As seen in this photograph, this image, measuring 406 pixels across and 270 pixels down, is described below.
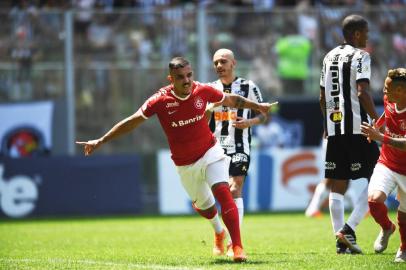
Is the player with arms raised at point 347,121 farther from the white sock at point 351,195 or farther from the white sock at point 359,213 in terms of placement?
the white sock at point 351,195

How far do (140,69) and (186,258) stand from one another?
1117 centimetres

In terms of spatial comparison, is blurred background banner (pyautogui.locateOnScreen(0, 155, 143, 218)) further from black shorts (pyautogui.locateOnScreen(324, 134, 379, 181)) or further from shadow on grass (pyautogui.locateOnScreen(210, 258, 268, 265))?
shadow on grass (pyautogui.locateOnScreen(210, 258, 268, 265))

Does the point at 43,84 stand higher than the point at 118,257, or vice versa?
the point at 43,84

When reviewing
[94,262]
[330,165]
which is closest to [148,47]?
[330,165]

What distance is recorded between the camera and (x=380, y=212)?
962 centimetres

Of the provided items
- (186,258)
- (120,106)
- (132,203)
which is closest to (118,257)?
(186,258)

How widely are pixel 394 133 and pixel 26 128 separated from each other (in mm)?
12143

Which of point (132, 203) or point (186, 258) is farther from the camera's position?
point (132, 203)

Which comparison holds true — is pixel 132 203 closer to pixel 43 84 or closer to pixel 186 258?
pixel 43 84

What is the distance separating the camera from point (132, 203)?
1906 centimetres

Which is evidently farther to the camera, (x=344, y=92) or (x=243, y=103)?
(x=344, y=92)

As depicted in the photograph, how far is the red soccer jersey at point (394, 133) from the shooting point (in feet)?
30.5

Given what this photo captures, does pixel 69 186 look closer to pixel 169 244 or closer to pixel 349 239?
pixel 169 244

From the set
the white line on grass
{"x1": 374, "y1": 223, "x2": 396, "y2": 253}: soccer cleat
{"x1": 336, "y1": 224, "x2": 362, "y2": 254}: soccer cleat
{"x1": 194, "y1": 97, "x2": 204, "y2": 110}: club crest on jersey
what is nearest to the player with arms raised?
{"x1": 336, "y1": 224, "x2": 362, "y2": 254}: soccer cleat
